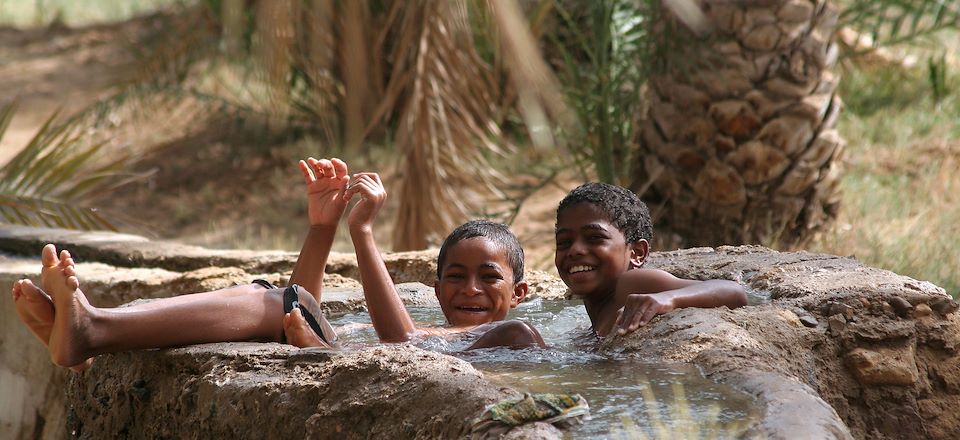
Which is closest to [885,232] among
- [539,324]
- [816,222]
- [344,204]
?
[816,222]

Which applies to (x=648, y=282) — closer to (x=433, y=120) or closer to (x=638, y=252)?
(x=638, y=252)

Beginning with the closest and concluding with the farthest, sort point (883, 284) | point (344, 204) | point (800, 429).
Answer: point (800, 429) → point (883, 284) → point (344, 204)

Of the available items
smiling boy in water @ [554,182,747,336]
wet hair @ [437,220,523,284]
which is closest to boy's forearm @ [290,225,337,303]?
wet hair @ [437,220,523,284]

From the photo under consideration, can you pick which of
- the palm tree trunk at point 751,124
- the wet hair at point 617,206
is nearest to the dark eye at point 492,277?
the wet hair at point 617,206

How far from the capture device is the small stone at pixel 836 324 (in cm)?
357

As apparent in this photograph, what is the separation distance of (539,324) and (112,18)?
45.9ft

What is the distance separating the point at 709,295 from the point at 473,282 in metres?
0.86

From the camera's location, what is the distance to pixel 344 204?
4266 millimetres

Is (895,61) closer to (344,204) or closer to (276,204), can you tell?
(276,204)

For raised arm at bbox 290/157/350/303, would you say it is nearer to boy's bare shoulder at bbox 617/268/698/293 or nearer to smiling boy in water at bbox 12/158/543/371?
smiling boy in water at bbox 12/158/543/371

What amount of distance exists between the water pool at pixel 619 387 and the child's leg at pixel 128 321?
2.04 feet

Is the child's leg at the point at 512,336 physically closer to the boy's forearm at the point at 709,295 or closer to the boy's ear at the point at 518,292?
the boy's forearm at the point at 709,295

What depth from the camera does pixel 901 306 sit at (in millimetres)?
3637

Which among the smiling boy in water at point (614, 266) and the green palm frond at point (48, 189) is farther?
the green palm frond at point (48, 189)
